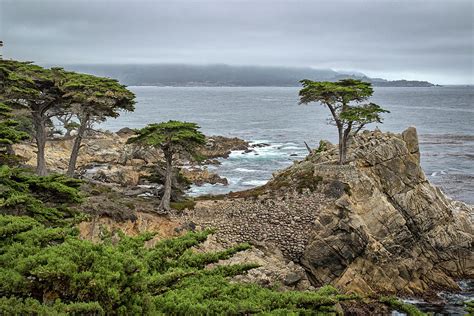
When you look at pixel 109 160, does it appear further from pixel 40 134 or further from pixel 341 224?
pixel 341 224

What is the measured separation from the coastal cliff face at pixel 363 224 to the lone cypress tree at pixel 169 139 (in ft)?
8.71

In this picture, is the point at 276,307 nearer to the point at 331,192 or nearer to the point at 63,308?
the point at 63,308

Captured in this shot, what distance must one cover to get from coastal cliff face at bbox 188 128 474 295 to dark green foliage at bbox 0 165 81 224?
339 inches

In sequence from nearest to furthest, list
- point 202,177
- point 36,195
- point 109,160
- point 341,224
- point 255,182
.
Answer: point 36,195, point 341,224, point 255,182, point 202,177, point 109,160

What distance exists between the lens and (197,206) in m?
22.9

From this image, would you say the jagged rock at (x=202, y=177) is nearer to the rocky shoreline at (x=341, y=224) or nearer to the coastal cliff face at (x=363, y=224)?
the rocky shoreline at (x=341, y=224)

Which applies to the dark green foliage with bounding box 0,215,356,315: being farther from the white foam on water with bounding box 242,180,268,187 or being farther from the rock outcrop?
the white foam on water with bounding box 242,180,268,187

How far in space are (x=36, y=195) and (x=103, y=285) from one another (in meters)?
7.13

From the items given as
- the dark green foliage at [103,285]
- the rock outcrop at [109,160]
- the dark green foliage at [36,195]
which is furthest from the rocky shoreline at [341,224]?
the rock outcrop at [109,160]

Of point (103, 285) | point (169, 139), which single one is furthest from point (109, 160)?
point (103, 285)

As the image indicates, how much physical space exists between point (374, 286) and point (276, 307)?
12.0 metres

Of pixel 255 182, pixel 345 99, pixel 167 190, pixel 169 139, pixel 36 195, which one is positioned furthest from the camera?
pixel 255 182

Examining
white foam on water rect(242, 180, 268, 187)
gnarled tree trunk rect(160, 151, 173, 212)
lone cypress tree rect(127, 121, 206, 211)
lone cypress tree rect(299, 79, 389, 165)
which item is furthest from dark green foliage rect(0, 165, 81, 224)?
white foam on water rect(242, 180, 268, 187)

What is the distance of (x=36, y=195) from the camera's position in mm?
13570
